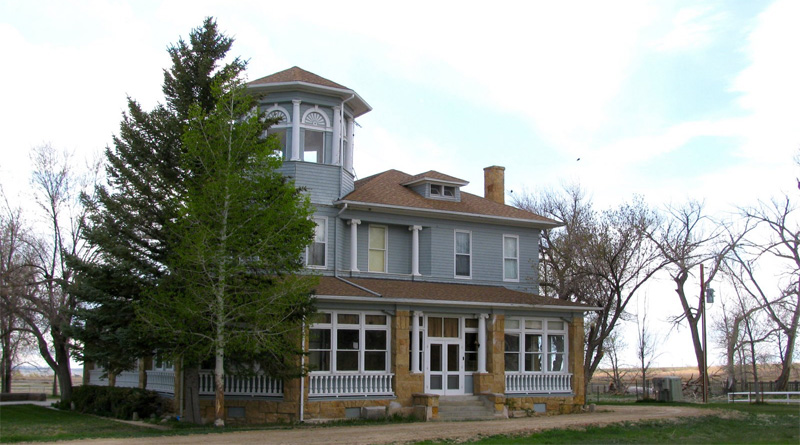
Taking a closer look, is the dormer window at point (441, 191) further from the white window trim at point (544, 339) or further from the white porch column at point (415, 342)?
the white porch column at point (415, 342)

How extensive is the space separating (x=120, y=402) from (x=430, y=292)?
34.6 feet

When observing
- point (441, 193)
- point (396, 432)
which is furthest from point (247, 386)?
point (441, 193)

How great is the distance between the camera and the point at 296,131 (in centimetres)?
2627

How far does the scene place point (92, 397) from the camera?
27953mm

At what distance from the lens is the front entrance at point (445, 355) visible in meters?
25.7

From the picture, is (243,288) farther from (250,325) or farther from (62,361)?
(62,361)

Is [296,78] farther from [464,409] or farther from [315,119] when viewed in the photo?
[464,409]

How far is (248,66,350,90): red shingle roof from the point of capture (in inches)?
1047

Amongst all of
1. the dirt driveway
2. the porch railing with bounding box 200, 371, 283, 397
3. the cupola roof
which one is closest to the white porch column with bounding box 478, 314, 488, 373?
the dirt driveway

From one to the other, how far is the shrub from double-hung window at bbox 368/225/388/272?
27.5ft

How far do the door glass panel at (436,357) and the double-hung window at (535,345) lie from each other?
257 centimetres

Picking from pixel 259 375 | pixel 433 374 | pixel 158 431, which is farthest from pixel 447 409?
pixel 158 431

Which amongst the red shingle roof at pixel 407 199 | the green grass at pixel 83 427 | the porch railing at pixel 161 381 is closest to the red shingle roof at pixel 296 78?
the red shingle roof at pixel 407 199

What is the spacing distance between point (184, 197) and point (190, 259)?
7.58ft
